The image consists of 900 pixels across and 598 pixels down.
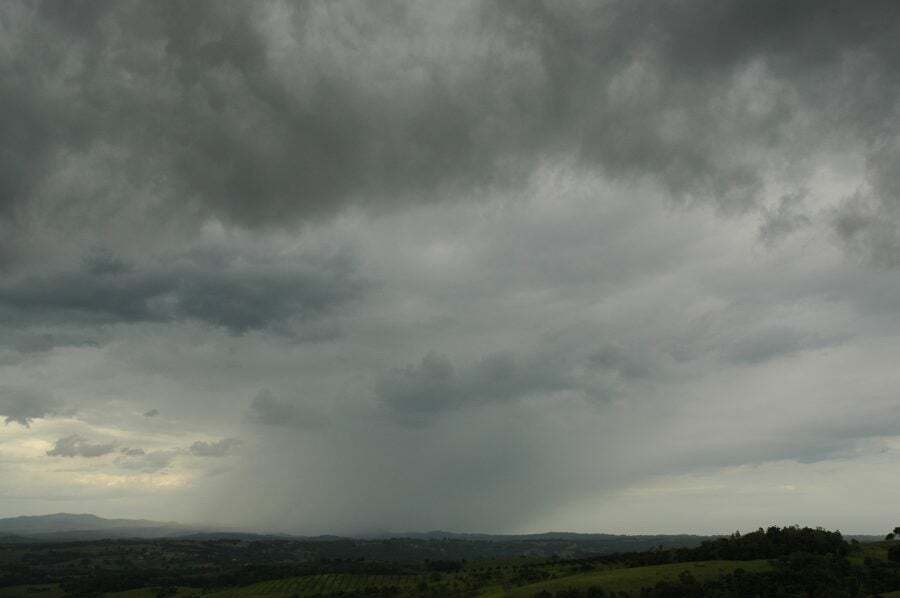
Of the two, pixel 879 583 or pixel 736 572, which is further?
pixel 736 572

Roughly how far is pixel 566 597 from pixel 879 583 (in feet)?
268

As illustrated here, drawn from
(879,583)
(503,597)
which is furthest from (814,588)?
(503,597)

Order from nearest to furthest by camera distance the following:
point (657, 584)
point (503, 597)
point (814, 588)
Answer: point (814, 588) < point (657, 584) < point (503, 597)

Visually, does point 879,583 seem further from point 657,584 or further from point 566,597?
point 566,597

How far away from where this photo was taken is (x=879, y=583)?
6102 inches

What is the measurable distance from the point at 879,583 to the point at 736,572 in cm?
3422

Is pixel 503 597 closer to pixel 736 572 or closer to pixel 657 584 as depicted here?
pixel 657 584

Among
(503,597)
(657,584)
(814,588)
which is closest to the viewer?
(814,588)

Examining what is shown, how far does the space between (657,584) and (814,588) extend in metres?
39.1

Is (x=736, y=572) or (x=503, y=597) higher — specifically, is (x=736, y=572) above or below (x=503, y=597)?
above

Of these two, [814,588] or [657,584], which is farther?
[657,584]

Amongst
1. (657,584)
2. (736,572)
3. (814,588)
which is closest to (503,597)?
(657,584)

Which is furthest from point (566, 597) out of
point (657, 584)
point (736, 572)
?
point (736, 572)

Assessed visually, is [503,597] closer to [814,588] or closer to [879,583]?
[814,588]
